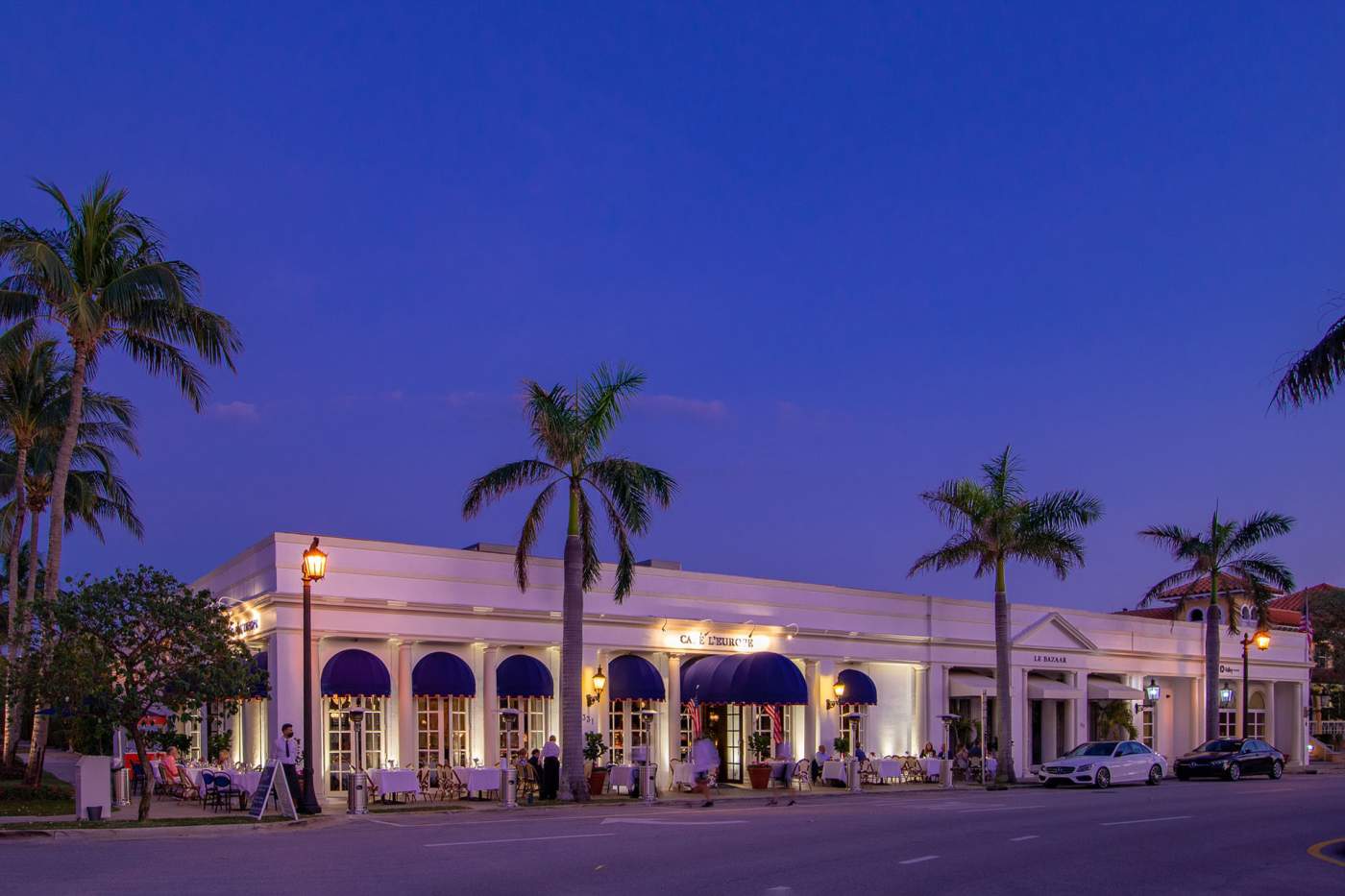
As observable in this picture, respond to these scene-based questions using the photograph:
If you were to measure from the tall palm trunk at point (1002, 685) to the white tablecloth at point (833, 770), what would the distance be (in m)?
5.31

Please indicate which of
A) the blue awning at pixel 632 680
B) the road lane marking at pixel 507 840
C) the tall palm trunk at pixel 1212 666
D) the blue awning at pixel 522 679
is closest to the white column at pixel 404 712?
the blue awning at pixel 522 679

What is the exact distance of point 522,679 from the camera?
33.5 m

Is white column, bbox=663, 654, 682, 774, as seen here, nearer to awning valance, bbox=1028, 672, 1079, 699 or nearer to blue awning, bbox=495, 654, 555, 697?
blue awning, bbox=495, 654, 555, 697

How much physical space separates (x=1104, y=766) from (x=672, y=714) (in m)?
12.4

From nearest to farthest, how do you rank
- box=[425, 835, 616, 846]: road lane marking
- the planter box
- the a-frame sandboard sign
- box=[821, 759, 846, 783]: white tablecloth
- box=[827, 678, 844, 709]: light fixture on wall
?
box=[425, 835, 616, 846]: road lane marking → the a-frame sandboard sign → the planter box → box=[821, 759, 846, 783]: white tablecloth → box=[827, 678, 844, 709]: light fixture on wall

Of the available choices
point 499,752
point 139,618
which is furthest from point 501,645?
point 139,618

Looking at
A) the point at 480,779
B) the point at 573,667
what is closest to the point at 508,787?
the point at 480,779

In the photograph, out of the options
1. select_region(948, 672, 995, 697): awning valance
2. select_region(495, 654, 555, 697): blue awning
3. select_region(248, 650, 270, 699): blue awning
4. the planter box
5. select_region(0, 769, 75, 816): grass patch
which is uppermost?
select_region(248, 650, 270, 699): blue awning

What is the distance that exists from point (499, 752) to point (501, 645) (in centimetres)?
275

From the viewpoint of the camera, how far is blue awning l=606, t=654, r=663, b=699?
35.5m

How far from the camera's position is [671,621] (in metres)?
36.8

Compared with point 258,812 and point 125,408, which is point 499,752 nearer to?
point 258,812

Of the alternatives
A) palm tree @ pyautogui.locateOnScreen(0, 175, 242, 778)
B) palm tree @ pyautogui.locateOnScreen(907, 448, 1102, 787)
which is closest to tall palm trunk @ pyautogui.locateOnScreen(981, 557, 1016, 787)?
palm tree @ pyautogui.locateOnScreen(907, 448, 1102, 787)

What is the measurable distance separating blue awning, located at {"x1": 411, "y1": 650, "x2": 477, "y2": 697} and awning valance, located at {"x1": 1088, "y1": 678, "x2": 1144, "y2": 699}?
27482 mm
